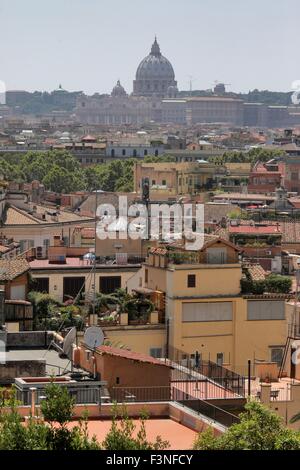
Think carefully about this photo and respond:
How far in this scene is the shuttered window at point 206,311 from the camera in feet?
52.6

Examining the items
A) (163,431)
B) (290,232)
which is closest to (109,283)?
(290,232)

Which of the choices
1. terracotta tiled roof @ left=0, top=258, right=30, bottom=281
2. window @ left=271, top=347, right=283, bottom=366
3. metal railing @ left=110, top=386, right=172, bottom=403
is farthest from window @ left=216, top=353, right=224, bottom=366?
metal railing @ left=110, top=386, right=172, bottom=403

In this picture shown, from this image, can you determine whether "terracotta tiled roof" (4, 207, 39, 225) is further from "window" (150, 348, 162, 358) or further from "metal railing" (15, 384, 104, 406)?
"metal railing" (15, 384, 104, 406)

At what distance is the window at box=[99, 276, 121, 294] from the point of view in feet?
60.7

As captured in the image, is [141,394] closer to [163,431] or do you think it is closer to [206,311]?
[163,431]

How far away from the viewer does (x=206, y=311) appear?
16109 millimetres

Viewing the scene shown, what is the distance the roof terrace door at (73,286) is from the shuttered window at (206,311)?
95.4 inches

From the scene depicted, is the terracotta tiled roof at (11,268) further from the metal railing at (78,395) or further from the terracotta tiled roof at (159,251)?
the metal railing at (78,395)

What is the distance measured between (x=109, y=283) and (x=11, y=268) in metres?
2.50

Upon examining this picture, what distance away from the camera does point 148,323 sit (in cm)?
1593

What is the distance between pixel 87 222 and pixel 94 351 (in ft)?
58.3

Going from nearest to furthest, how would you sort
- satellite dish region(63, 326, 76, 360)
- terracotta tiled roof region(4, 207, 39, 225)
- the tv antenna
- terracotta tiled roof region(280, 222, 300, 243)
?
satellite dish region(63, 326, 76, 360)
the tv antenna
terracotta tiled roof region(280, 222, 300, 243)
terracotta tiled roof region(4, 207, 39, 225)

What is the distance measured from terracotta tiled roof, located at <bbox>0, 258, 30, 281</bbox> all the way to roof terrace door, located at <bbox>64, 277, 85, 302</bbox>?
55.4 inches

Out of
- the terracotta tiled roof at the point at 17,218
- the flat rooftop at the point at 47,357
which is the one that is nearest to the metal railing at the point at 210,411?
the flat rooftop at the point at 47,357
